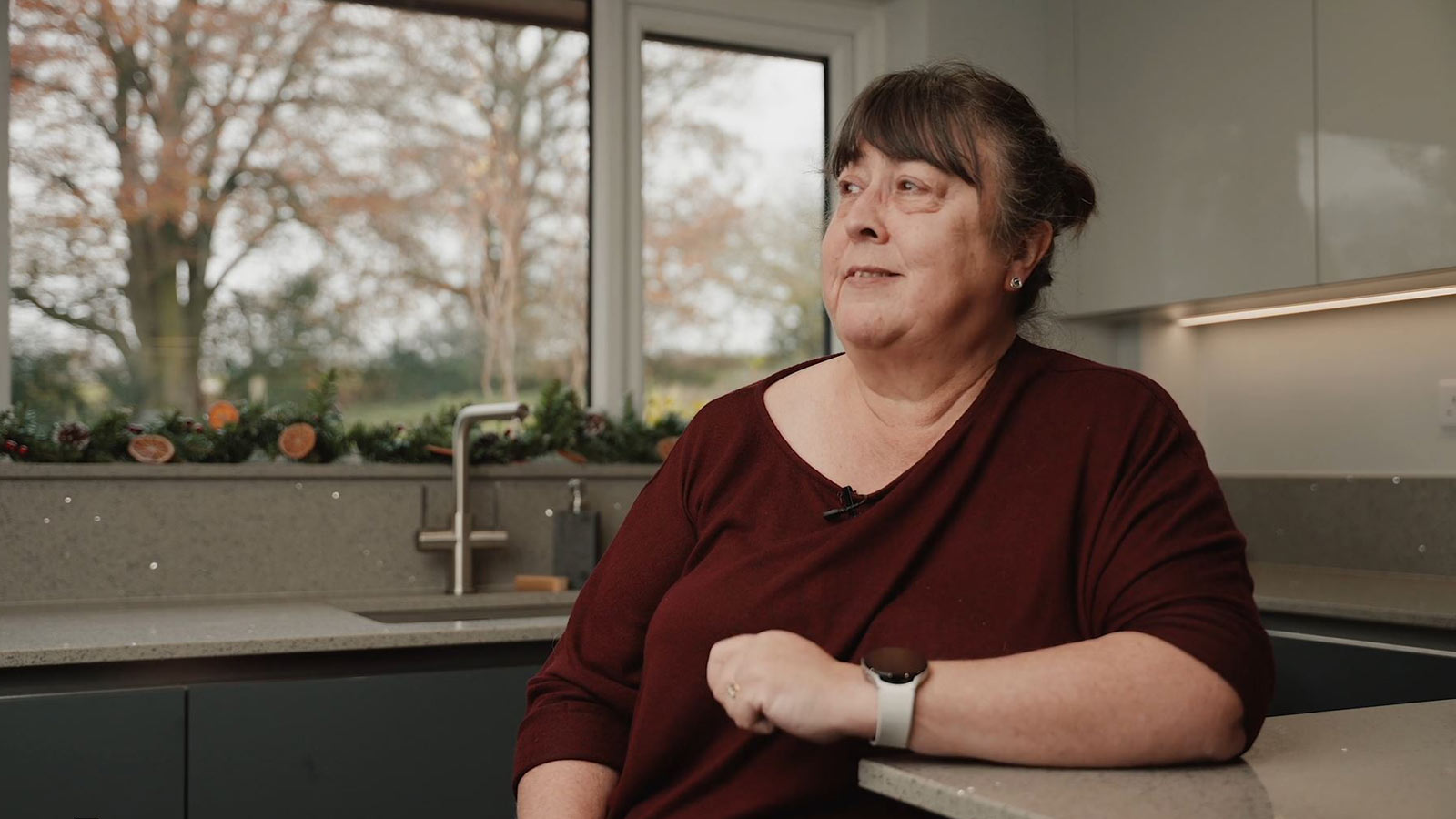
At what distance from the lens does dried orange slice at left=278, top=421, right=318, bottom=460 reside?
2.62 meters

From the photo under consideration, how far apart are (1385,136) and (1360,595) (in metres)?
0.85

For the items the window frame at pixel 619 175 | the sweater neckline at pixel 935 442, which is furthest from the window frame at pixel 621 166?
the sweater neckline at pixel 935 442

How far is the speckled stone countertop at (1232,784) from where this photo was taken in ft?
2.77

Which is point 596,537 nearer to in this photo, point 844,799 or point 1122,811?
point 844,799

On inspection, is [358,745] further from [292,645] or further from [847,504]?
[847,504]

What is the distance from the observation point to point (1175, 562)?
106cm

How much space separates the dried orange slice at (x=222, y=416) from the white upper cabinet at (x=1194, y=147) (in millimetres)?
1747

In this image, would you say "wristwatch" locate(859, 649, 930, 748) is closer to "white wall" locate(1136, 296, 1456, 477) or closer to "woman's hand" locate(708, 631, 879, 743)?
"woman's hand" locate(708, 631, 879, 743)

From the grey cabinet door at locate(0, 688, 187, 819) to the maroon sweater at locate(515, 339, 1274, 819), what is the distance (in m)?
0.81

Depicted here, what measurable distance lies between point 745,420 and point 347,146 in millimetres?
1863

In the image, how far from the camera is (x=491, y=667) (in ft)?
6.96

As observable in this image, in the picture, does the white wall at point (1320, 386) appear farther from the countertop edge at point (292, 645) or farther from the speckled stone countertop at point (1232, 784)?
the speckled stone countertop at point (1232, 784)

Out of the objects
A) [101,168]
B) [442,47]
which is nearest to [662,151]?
[442,47]

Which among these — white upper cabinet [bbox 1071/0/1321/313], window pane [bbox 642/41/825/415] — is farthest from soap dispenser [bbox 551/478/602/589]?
white upper cabinet [bbox 1071/0/1321/313]
